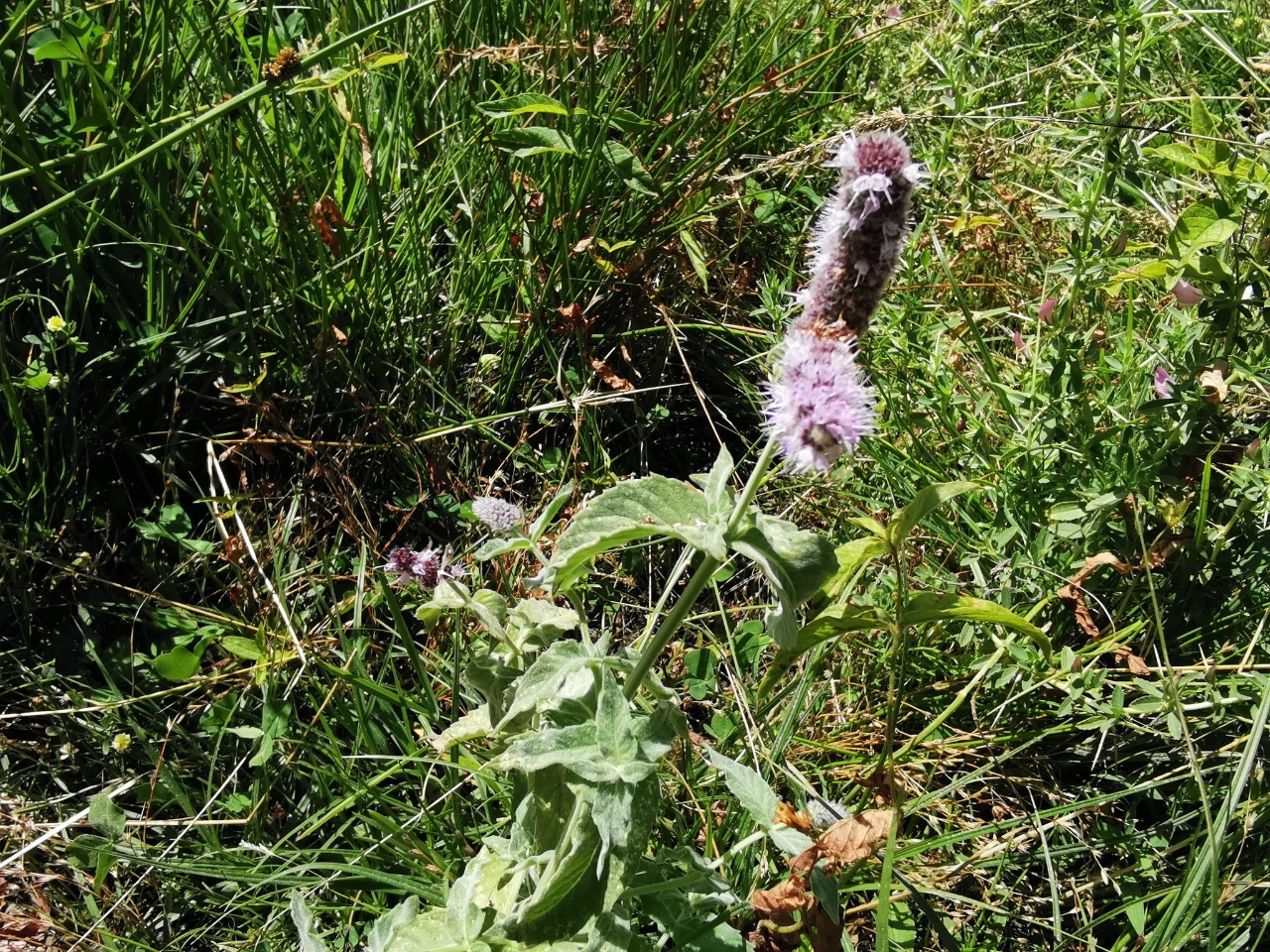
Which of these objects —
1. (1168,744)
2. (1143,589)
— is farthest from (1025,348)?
(1168,744)

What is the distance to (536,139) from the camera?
1902 millimetres

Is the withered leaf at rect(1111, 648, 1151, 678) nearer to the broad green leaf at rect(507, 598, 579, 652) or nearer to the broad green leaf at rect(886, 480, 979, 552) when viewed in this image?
the broad green leaf at rect(886, 480, 979, 552)

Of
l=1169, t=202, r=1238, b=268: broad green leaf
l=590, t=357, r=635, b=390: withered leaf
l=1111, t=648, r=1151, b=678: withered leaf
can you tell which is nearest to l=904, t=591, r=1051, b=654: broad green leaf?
l=1111, t=648, r=1151, b=678: withered leaf

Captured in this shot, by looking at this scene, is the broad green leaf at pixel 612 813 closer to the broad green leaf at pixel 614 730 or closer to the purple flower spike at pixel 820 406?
the broad green leaf at pixel 614 730

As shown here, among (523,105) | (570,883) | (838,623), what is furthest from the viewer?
(523,105)

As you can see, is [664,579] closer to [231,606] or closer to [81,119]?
[231,606]

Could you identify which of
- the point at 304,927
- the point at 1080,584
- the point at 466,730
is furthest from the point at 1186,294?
the point at 304,927

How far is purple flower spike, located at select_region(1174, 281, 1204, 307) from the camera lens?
169 cm

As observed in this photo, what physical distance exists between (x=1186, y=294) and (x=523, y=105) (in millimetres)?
1148

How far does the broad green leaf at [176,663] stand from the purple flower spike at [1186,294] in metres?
1.68

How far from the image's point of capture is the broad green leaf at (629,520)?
1098mm

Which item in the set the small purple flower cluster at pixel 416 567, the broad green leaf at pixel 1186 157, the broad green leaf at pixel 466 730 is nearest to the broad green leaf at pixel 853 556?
the broad green leaf at pixel 466 730

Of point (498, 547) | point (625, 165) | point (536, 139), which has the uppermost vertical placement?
point (536, 139)

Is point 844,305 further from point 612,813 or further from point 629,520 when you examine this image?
point 612,813
